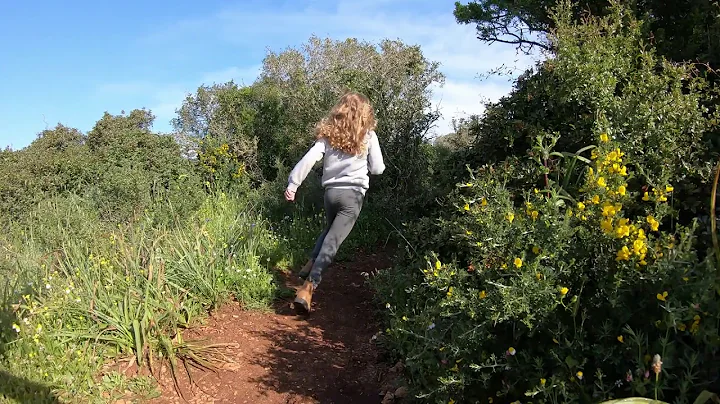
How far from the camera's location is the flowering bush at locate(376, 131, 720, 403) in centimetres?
181

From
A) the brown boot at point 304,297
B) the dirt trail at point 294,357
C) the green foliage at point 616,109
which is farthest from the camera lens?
the brown boot at point 304,297

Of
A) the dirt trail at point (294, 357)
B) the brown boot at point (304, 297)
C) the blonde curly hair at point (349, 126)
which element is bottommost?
the dirt trail at point (294, 357)

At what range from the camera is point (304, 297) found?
161 inches

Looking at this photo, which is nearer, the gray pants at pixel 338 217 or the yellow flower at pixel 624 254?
the yellow flower at pixel 624 254

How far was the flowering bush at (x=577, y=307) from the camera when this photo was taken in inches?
71.4

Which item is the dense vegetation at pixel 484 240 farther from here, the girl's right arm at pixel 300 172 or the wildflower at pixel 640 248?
the girl's right arm at pixel 300 172

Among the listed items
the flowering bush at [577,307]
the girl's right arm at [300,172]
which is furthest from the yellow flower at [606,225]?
the girl's right arm at [300,172]

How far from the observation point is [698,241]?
93.5 inches

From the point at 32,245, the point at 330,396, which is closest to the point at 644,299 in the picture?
the point at 330,396

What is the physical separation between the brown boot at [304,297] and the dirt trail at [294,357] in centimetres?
13

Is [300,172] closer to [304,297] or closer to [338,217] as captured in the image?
[338,217]

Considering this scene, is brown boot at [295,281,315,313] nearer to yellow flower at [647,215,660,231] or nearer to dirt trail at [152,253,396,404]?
dirt trail at [152,253,396,404]

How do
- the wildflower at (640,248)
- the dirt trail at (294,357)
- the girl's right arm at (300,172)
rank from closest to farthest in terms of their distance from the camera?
1. the wildflower at (640,248)
2. the dirt trail at (294,357)
3. the girl's right arm at (300,172)

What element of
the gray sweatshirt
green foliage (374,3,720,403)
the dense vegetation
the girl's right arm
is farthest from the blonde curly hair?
green foliage (374,3,720,403)
